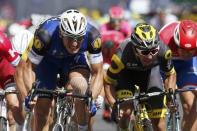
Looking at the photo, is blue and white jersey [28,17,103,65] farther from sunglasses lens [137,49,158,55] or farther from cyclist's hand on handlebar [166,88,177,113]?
cyclist's hand on handlebar [166,88,177,113]

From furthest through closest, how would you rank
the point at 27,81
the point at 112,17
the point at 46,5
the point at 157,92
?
the point at 46,5 → the point at 112,17 → the point at 27,81 → the point at 157,92

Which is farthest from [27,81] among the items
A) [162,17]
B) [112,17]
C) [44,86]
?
[162,17]

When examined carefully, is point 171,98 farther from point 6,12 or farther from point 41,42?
point 6,12

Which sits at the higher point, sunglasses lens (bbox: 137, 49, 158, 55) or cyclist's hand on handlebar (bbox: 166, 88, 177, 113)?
sunglasses lens (bbox: 137, 49, 158, 55)

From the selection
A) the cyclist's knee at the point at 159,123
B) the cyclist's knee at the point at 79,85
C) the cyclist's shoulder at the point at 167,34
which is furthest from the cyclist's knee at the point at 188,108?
the cyclist's knee at the point at 79,85

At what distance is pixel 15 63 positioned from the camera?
11.9 m

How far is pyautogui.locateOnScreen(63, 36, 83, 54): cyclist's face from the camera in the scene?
1064 cm

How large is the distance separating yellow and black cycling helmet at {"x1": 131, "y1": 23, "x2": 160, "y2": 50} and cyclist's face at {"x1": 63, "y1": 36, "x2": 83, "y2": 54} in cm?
63

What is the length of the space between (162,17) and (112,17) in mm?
4900

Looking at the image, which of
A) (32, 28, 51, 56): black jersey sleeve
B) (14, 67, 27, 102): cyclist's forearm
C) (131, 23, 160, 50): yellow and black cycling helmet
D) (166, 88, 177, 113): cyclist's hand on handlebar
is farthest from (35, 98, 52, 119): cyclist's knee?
(166, 88, 177, 113): cyclist's hand on handlebar

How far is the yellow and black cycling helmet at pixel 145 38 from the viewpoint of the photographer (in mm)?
10547

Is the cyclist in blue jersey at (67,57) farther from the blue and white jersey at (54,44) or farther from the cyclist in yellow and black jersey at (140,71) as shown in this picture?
the cyclist in yellow and black jersey at (140,71)

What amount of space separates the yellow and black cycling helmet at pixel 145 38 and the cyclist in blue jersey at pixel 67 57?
55 centimetres

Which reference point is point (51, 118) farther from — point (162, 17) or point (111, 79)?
point (162, 17)
